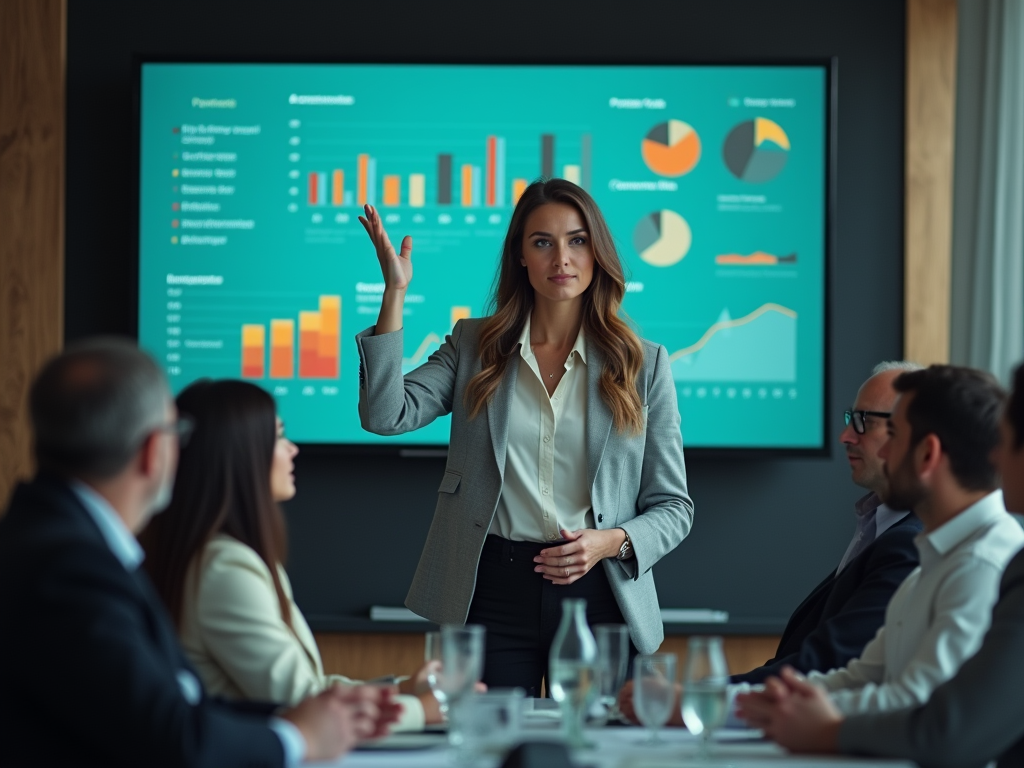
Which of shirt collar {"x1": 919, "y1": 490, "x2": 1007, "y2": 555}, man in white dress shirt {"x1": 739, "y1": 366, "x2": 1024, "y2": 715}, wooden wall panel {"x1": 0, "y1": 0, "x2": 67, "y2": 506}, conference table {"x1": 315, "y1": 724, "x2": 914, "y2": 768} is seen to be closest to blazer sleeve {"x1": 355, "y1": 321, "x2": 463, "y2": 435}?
conference table {"x1": 315, "y1": 724, "x2": 914, "y2": 768}

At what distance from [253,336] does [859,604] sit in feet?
8.20

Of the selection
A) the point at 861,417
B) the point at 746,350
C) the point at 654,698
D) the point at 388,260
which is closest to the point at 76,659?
the point at 654,698

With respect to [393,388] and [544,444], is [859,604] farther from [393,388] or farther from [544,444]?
[393,388]

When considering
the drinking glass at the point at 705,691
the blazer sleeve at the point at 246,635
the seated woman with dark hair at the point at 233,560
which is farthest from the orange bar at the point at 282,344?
the drinking glass at the point at 705,691

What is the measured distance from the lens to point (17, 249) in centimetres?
421

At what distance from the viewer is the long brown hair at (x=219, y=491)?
6.21 ft

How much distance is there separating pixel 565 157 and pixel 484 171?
0.29 m

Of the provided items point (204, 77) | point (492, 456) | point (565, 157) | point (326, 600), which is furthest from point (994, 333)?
point (204, 77)

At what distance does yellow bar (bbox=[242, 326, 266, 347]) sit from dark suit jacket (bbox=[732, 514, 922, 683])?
90.8 inches

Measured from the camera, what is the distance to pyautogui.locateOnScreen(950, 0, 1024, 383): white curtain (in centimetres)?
405

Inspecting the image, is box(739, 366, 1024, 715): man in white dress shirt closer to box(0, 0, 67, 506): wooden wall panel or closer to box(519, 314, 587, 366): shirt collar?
box(519, 314, 587, 366): shirt collar

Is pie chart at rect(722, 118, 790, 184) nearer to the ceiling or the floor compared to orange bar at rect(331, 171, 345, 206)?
nearer to the ceiling

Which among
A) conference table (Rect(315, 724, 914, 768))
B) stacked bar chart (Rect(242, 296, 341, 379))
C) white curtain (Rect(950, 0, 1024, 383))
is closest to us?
conference table (Rect(315, 724, 914, 768))

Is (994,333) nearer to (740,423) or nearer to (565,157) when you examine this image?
(740,423)
